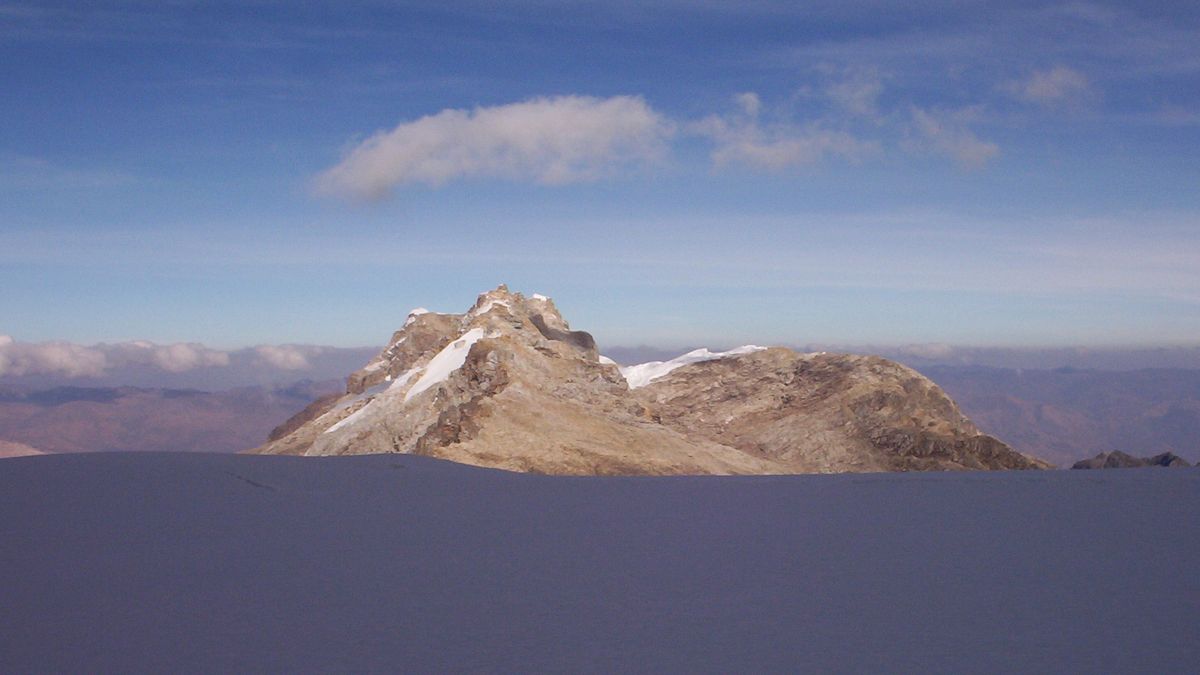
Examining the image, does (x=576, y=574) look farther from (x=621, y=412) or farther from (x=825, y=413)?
(x=825, y=413)

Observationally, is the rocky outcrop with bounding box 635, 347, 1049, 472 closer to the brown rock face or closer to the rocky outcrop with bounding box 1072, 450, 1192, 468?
the brown rock face

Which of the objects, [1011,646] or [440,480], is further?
[440,480]

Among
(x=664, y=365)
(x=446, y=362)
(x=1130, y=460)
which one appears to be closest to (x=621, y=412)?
(x=446, y=362)

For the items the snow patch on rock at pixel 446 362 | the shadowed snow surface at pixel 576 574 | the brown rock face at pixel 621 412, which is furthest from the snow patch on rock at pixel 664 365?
the shadowed snow surface at pixel 576 574

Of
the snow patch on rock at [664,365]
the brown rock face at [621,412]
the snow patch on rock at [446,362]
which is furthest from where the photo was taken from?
the snow patch on rock at [664,365]

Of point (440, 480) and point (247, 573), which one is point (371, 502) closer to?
point (440, 480)

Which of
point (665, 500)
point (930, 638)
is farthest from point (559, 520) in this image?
point (930, 638)

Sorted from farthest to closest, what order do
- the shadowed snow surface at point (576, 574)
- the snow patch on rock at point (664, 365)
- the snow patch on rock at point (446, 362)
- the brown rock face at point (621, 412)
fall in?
the snow patch on rock at point (664, 365)
the snow patch on rock at point (446, 362)
the brown rock face at point (621, 412)
the shadowed snow surface at point (576, 574)

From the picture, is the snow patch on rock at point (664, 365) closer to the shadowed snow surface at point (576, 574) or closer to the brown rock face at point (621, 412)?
the brown rock face at point (621, 412)
